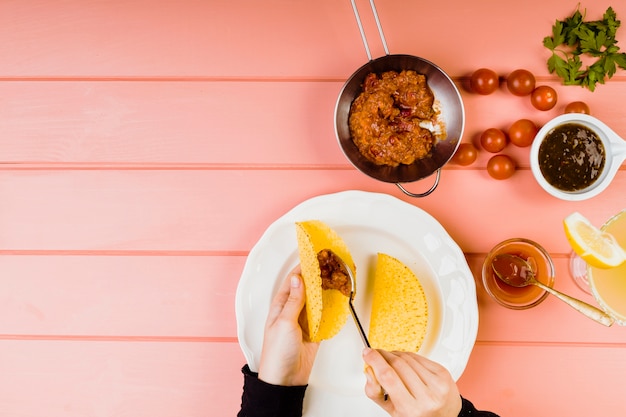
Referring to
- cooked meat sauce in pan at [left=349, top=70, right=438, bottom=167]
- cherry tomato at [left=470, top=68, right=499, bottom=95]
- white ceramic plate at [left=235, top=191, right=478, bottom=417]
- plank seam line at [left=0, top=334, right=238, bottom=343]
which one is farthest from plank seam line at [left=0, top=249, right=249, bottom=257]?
cherry tomato at [left=470, top=68, right=499, bottom=95]

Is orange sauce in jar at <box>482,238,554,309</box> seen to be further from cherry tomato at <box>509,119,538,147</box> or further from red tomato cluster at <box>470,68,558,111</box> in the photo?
red tomato cluster at <box>470,68,558,111</box>

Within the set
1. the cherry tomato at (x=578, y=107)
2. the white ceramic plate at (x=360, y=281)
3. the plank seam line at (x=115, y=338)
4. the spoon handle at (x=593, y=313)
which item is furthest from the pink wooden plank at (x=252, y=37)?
the plank seam line at (x=115, y=338)

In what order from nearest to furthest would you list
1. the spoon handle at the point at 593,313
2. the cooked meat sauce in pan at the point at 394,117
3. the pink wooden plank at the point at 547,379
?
the spoon handle at the point at 593,313
the cooked meat sauce in pan at the point at 394,117
the pink wooden plank at the point at 547,379

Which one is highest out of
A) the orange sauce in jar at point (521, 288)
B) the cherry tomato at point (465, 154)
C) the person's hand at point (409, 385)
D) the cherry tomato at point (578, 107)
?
the cherry tomato at point (578, 107)

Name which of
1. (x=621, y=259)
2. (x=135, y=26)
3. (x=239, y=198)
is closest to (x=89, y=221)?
(x=239, y=198)

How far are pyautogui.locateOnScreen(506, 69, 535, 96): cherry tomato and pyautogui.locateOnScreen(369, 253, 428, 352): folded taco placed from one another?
52 cm

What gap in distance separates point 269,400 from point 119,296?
49 cm

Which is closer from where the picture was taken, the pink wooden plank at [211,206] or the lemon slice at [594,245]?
the lemon slice at [594,245]

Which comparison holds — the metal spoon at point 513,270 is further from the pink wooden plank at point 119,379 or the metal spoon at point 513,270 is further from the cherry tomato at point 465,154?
the pink wooden plank at point 119,379

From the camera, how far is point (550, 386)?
4.25ft

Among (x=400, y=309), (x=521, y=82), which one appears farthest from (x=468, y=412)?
(x=521, y=82)

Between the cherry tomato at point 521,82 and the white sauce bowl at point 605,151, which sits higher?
the cherry tomato at point 521,82

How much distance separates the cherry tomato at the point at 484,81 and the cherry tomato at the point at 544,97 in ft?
0.32

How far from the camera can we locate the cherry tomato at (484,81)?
1243mm
